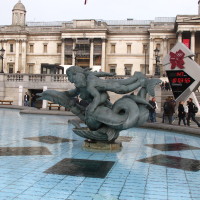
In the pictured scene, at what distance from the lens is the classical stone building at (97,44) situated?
2542 inches

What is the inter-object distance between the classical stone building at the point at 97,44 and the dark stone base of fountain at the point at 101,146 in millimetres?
53327

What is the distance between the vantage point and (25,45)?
70625mm

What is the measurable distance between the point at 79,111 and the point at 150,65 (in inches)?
2203

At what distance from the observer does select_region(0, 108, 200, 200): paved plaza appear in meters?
5.52

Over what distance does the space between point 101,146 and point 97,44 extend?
59.3 meters

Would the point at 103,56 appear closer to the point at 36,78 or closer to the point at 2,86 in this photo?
the point at 36,78

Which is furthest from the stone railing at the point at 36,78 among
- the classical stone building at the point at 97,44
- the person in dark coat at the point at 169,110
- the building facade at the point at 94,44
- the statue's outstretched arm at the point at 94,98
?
the building facade at the point at 94,44

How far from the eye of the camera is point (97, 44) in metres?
67.2

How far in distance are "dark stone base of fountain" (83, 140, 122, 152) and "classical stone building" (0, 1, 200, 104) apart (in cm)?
5333

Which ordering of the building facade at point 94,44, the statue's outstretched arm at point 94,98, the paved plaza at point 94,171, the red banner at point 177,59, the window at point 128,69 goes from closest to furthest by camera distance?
1. the paved plaza at point 94,171
2. the statue's outstretched arm at point 94,98
3. the red banner at point 177,59
4. the building facade at point 94,44
5. the window at point 128,69

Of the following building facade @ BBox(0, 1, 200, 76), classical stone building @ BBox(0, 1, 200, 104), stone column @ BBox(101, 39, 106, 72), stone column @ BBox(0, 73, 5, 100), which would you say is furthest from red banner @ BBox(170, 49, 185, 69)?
stone column @ BBox(101, 39, 106, 72)

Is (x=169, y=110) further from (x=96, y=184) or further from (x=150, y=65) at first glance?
(x=150, y=65)

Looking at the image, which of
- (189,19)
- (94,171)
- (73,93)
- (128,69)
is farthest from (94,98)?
(128,69)

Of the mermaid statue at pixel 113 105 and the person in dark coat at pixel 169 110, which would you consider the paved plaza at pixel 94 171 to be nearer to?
the mermaid statue at pixel 113 105
